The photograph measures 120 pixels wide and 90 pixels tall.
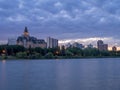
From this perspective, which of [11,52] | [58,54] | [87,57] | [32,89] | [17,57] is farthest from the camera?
[87,57]

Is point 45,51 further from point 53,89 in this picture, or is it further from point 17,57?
point 53,89

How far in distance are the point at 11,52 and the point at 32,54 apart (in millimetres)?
11462

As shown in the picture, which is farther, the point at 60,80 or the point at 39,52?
the point at 39,52

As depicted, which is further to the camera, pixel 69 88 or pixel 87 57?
pixel 87 57

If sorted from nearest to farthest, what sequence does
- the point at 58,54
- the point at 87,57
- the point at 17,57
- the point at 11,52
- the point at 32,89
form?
1. the point at 32,89
2. the point at 17,57
3. the point at 11,52
4. the point at 58,54
5. the point at 87,57

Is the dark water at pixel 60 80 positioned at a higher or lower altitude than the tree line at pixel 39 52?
lower

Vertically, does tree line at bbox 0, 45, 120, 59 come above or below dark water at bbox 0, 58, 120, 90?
above

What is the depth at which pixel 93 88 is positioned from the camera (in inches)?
1000

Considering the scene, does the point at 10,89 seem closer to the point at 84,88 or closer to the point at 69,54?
the point at 84,88

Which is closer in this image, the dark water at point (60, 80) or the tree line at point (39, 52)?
the dark water at point (60, 80)

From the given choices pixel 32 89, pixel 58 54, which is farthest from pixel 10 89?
pixel 58 54

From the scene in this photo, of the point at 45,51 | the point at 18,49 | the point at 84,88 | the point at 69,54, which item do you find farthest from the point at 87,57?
the point at 84,88

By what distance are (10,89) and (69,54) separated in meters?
142

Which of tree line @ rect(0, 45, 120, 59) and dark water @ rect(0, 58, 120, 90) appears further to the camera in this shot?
tree line @ rect(0, 45, 120, 59)
